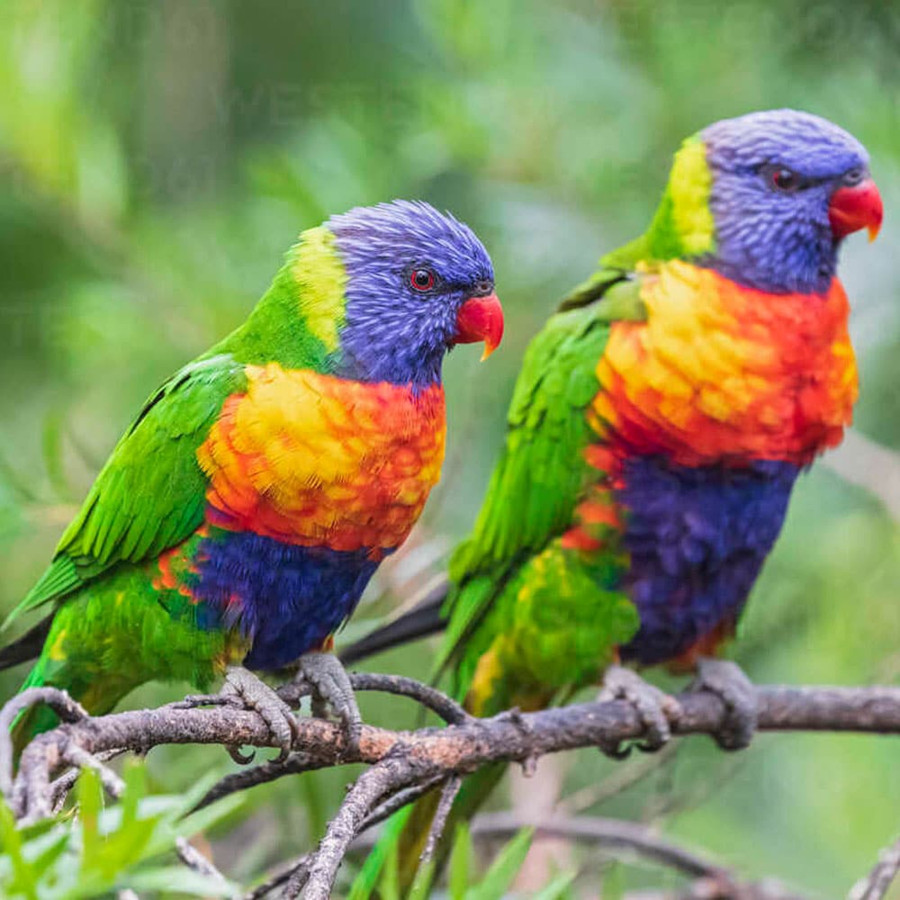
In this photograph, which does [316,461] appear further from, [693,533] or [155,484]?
[693,533]

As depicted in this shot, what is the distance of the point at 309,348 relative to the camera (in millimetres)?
2047

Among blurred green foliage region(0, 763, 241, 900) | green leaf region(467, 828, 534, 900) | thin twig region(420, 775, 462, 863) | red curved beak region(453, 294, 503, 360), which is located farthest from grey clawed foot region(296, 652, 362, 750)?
blurred green foliage region(0, 763, 241, 900)

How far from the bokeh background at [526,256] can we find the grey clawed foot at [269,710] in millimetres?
846

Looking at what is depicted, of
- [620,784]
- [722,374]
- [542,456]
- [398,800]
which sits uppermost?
[722,374]

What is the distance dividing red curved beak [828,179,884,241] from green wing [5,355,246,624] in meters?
1.30

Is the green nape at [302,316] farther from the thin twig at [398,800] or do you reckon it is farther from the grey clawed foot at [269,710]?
the thin twig at [398,800]

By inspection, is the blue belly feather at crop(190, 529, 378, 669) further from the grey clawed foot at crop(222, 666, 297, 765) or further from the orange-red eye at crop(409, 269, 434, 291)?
the orange-red eye at crop(409, 269, 434, 291)

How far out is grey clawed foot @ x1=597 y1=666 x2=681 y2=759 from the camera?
2.56 metres

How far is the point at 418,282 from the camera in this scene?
214cm

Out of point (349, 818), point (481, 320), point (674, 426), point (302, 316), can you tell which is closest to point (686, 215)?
point (674, 426)

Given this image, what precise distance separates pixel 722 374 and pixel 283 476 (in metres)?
0.95

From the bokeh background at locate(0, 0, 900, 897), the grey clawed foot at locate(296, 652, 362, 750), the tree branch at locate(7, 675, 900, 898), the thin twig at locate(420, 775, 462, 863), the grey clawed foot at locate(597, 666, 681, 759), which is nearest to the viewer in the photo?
the tree branch at locate(7, 675, 900, 898)

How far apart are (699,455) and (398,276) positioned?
0.76 metres

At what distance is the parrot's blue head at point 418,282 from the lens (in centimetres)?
210
